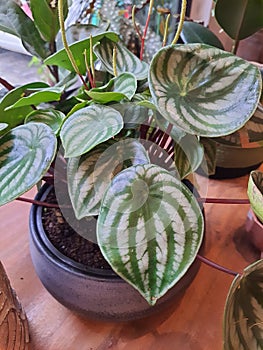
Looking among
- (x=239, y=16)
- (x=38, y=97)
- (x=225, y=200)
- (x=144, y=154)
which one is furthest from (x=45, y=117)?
(x=239, y=16)

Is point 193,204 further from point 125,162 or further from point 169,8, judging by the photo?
point 169,8

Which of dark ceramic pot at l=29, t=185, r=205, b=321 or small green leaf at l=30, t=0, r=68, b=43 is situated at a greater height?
small green leaf at l=30, t=0, r=68, b=43

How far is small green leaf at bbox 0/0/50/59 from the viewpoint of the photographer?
24.0 inches

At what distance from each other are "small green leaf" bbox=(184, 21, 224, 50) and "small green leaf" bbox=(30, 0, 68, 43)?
10.3 inches

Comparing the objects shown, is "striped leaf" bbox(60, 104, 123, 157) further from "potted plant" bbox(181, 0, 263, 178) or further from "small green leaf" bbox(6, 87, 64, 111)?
"potted plant" bbox(181, 0, 263, 178)

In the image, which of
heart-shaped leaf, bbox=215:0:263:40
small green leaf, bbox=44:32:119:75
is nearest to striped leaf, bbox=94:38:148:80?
small green leaf, bbox=44:32:119:75

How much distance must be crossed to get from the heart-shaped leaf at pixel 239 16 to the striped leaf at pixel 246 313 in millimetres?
459

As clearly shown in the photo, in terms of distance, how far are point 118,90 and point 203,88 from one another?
0.36ft

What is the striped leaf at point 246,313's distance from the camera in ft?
1.24

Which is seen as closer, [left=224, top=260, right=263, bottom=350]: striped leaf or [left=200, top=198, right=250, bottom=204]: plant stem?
[left=224, top=260, right=263, bottom=350]: striped leaf

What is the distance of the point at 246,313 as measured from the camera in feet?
1.36

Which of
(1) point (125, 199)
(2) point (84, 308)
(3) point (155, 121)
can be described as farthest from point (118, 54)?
(2) point (84, 308)

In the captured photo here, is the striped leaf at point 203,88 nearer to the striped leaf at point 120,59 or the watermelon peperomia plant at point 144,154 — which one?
the watermelon peperomia plant at point 144,154

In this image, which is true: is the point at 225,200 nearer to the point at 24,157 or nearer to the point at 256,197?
the point at 256,197
